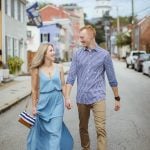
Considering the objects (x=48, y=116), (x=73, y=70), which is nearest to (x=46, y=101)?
(x=48, y=116)

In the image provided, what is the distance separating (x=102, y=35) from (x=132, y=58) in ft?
367

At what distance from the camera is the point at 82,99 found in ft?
25.3

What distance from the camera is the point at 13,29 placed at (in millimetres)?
38219

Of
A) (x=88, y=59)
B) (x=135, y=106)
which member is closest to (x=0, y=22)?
(x=135, y=106)

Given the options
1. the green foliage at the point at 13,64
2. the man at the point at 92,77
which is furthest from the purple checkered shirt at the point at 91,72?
the green foliage at the point at 13,64

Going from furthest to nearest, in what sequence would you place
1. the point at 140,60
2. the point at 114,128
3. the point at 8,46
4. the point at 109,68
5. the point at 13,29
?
the point at 140,60
the point at 13,29
the point at 8,46
the point at 114,128
the point at 109,68

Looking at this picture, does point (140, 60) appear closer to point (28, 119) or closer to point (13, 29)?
point (13, 29)

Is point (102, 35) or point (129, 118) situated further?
A: point (102, 35)

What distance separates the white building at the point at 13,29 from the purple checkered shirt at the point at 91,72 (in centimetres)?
2634

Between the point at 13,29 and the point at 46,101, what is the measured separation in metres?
31.4

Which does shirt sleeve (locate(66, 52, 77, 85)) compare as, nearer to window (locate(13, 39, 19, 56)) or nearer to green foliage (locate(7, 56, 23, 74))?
green foliage (locate(7, 56, 23, 74))

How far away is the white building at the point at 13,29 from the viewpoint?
34.5 metres

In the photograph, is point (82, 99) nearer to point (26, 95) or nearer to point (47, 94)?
point (47, 94)

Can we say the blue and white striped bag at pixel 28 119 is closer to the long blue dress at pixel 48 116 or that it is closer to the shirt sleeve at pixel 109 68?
the long blue dress at pixel 48 116
